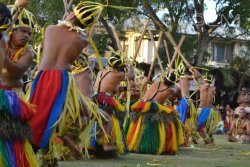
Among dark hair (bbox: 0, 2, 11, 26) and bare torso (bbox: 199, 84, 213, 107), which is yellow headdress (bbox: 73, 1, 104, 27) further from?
bare torso (bbox: 199, 84, 213, 107)

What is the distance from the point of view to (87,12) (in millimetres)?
4906

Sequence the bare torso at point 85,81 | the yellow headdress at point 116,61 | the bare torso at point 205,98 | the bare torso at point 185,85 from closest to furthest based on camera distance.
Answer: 1. the bare torso at point 85,81
2. the yellow headdress at point 116,61
3. the bare torso at point 185,85
4. the bare torso at point 205,98

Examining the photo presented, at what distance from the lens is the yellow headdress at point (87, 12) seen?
4.90 metres

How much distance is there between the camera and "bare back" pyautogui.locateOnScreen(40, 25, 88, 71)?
4773mm

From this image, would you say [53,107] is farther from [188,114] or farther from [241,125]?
[241,125]

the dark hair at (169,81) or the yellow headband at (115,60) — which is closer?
the yellow headband at (115,60)

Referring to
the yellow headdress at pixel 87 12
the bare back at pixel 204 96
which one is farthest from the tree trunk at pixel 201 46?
the yellow headdress at pixel 87 12

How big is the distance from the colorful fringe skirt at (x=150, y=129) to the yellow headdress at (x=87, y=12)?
349cm

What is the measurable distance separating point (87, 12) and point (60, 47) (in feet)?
1.10

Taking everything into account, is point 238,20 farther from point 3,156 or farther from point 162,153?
point 3,156

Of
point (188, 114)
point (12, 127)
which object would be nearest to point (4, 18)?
point (12, 127)

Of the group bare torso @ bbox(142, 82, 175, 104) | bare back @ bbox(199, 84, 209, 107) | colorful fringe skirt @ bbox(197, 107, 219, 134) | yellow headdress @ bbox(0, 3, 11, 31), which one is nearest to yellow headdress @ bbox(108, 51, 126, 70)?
bare torso @ bbox(142, 82, 175, 104)

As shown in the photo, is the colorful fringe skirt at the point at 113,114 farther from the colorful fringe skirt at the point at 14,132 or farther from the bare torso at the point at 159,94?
the colorful fringe skirt at the point at 14,132

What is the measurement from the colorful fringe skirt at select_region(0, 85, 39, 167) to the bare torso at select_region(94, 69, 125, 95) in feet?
11.1
